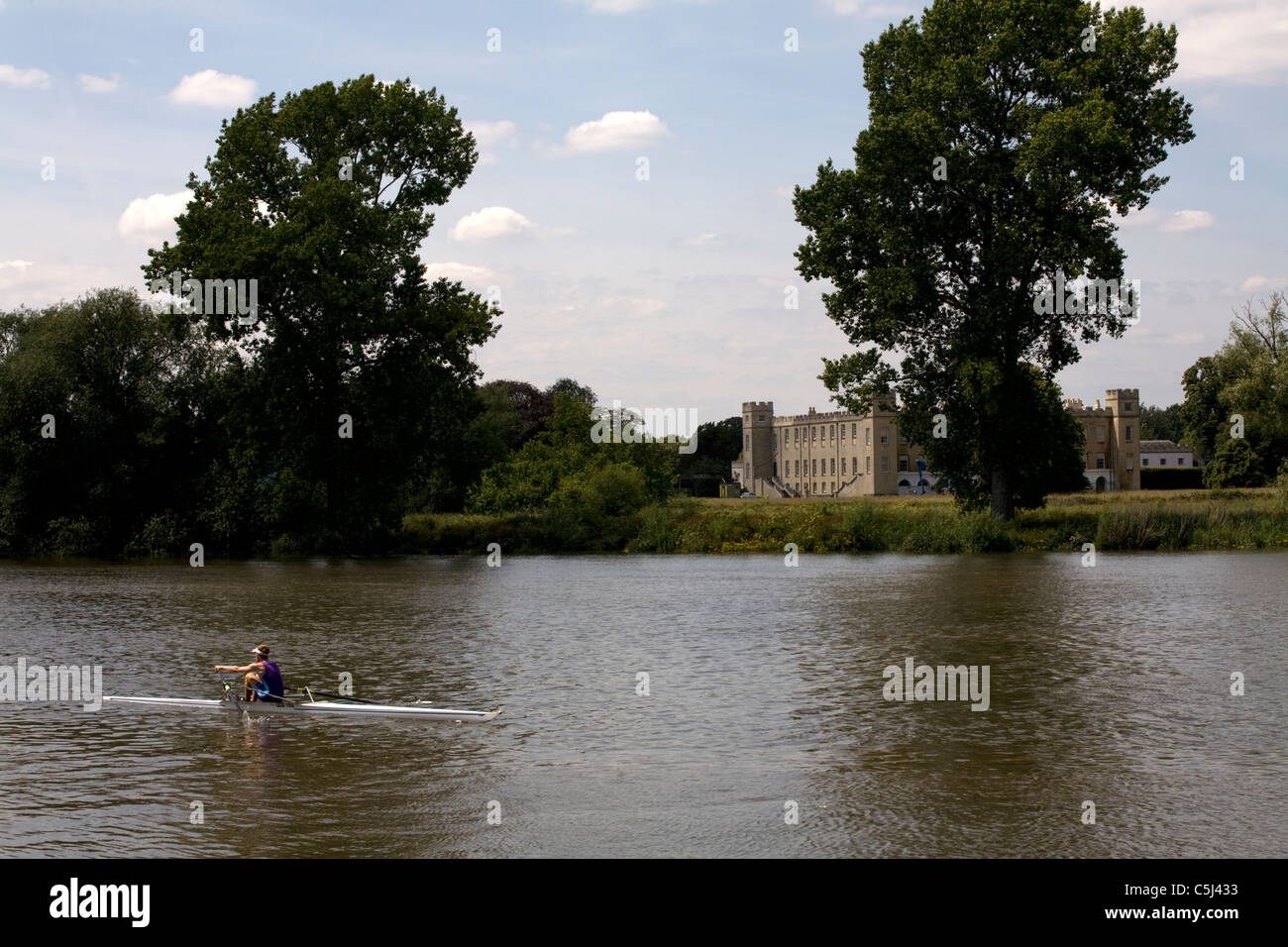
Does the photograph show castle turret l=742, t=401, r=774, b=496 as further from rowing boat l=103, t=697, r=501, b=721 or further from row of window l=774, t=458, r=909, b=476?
rowing boat l=103, t=697, r=501, b=721

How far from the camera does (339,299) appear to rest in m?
53.7

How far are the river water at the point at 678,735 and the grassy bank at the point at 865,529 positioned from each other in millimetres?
19228

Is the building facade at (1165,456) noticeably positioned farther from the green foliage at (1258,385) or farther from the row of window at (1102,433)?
the green foliage at (1258,385)

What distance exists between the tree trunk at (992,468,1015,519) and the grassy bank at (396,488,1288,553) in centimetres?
51

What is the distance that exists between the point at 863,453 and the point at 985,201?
119 m

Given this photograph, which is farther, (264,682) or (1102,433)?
(1102,433)

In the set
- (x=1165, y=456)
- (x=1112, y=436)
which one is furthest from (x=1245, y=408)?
(x=1165, y=456)

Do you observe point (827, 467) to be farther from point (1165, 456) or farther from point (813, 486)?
point (1165, 456)

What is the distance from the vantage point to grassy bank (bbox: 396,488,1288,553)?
182 ft

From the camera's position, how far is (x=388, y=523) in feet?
200

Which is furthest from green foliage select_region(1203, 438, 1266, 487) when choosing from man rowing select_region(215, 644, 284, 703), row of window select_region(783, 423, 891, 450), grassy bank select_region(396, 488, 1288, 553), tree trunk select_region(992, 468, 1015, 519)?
man rowing select_region(215, 644, 284, 703)

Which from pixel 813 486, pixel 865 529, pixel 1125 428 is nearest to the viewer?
pixel 865 529

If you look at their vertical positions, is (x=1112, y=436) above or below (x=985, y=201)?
below

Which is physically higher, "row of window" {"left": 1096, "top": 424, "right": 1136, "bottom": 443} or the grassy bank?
"row of window" {"left": 1096, "top": 424, "right": 1136, "bottom": 443}
